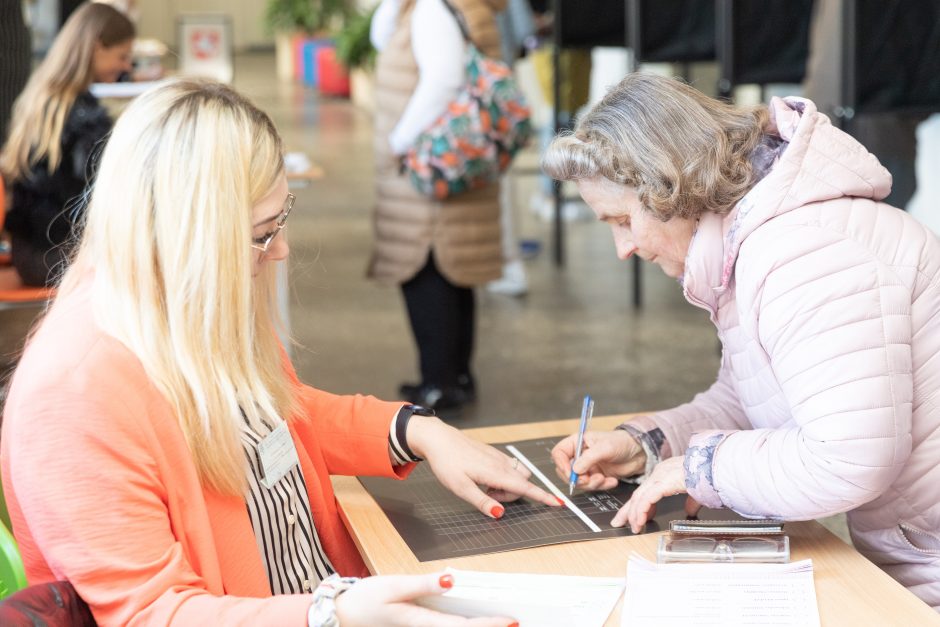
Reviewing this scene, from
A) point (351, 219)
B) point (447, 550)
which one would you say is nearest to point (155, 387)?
point (447, 550)

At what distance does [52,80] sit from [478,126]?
1425 mm

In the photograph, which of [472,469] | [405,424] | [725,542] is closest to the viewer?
[725,542]

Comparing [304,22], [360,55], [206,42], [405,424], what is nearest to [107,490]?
[405,424]

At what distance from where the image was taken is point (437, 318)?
4121mm

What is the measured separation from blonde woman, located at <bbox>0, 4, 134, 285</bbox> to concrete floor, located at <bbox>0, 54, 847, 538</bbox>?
76 centimetres

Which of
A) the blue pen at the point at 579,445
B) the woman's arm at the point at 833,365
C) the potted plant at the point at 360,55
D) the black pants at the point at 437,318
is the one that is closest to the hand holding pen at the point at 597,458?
the blue pen at the point at 579,445

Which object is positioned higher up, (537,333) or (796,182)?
(796,182)

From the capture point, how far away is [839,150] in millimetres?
1526

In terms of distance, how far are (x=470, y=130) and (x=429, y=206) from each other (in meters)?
0.32

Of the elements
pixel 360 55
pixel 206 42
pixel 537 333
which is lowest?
pixel 537 333

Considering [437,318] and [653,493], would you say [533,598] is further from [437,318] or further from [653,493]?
[437,318]

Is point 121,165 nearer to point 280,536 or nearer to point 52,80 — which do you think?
point 280,536

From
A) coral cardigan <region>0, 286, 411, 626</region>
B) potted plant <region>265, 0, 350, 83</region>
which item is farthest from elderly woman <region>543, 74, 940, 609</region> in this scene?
potted plant <region>265, 0, 350, 83</region>

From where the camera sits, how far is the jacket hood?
58.9 inches
